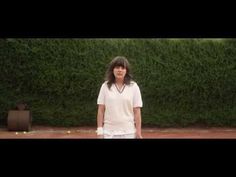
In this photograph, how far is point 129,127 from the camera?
14.4ft

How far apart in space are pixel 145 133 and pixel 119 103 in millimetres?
7658

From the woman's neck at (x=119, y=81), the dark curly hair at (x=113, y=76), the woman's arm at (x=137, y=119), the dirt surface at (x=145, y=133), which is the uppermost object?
the dark curly hair at (x=113, y=76)

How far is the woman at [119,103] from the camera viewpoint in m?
4.37

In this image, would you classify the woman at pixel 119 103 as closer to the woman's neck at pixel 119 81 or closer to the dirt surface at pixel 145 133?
the woman's neck at pixel 119 81

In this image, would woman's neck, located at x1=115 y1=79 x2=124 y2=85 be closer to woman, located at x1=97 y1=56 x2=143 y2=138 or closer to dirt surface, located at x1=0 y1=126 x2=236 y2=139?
woman, located at x1=97 y1=56 x2=143 y2=138

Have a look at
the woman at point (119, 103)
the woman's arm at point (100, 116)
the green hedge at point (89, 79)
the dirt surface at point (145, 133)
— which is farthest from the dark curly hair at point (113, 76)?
the green hedge at point (89, 79)

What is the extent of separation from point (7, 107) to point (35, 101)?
0.76m

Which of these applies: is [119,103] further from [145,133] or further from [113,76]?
[145,133]

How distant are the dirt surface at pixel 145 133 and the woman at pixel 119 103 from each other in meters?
6.85

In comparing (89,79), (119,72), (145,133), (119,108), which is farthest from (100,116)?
(89,79)

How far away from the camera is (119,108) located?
4.37m

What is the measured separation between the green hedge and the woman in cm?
800

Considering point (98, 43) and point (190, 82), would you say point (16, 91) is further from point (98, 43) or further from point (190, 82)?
point (190, 82)
